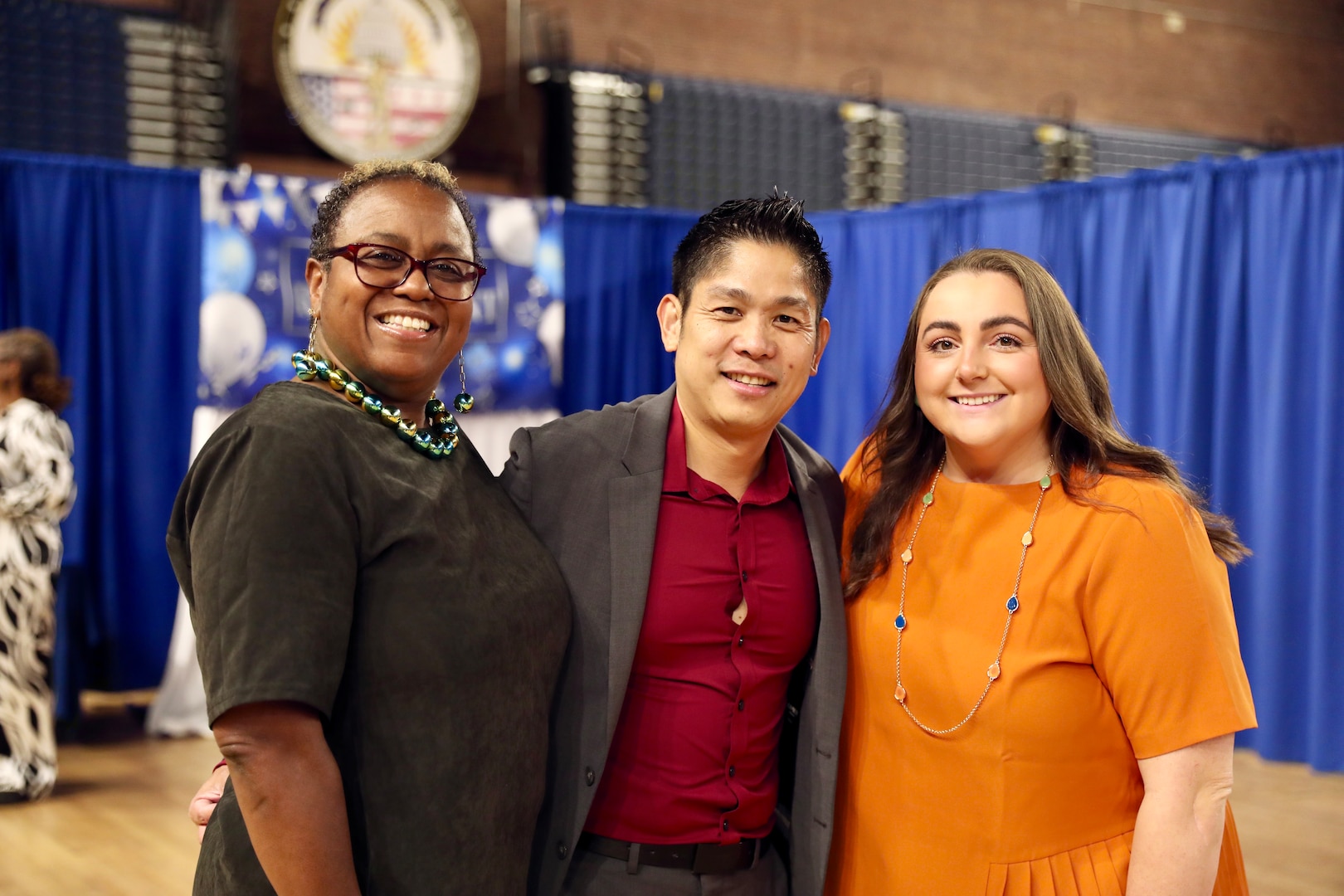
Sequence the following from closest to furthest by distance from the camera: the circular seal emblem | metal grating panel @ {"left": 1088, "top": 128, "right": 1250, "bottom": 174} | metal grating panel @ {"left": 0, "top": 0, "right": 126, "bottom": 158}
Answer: metal grating panel @ {"left": 0, "top": 0, "right": 126, "bottom": 158} → the circular seal emblem → metal grating panel @ {"left": 1088, "top": 128, "right": 1250, "bottom": 174}

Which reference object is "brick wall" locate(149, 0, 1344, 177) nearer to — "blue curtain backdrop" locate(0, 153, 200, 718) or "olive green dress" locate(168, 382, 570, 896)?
"blue curtain backdrop" locate(0, 153, 200, 718)

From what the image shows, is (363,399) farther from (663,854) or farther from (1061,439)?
(1061,439)

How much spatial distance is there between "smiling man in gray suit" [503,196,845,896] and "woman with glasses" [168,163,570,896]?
0.12 metres

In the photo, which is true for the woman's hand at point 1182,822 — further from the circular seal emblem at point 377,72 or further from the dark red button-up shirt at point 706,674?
the circular seal emblem at point 377,72

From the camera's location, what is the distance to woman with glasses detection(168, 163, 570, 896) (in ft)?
4.05

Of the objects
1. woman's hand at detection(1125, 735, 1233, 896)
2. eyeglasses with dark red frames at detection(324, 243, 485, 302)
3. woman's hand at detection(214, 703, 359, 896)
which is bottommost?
woman's hand at detection(1125, 735, 1233, 896)

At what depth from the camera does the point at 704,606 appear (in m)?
1.75

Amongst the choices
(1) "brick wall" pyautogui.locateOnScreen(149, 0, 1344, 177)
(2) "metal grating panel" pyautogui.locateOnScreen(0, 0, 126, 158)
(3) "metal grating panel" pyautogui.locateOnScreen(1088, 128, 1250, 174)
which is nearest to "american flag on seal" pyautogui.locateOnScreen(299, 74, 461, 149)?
(1) "brick wall" pyautogui.locateOnScreen(149, 0, 1344, 177)

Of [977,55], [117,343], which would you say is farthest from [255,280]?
[977,55]

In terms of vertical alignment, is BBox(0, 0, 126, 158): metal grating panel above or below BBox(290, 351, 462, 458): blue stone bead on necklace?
above

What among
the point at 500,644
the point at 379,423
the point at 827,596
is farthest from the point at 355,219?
the point at 827,596

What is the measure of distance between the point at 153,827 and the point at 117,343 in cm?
264

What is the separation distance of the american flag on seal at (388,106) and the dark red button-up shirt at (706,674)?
5349mm

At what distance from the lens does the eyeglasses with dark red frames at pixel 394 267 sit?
1.50 meters
